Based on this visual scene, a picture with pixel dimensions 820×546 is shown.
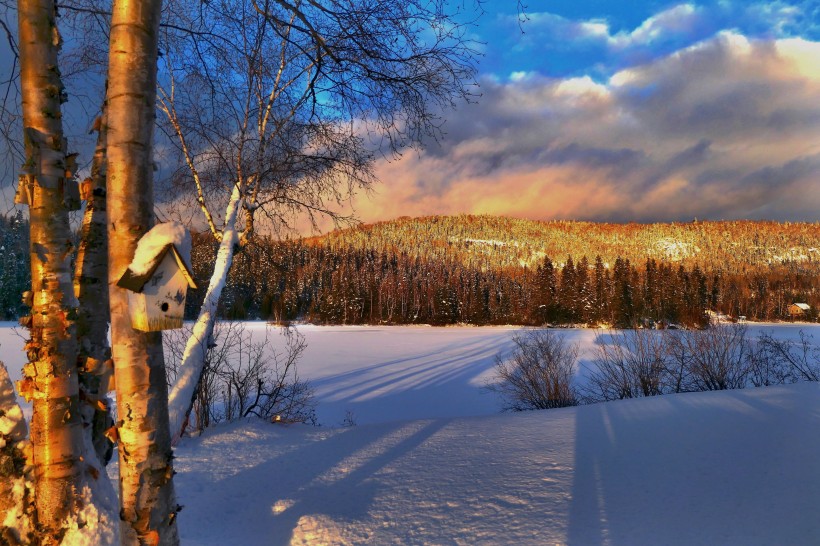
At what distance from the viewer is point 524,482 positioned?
13.1 feet

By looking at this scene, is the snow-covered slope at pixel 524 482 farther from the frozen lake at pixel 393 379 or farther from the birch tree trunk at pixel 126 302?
the frozen lake at pixel 393 379

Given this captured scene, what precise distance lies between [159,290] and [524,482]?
143 inches

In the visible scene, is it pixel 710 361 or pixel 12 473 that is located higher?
pixel 12 473

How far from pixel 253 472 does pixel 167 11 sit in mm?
4864

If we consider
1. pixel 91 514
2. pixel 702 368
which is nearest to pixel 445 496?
pixel 91 514

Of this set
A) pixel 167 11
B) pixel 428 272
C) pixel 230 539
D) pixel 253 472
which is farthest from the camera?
pixel 428 272

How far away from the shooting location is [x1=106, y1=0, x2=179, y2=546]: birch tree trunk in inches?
62.1

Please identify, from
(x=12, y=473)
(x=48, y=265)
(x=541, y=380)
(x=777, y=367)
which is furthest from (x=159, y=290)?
(x=777, y=367)

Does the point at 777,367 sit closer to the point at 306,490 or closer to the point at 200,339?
the point at 306,490

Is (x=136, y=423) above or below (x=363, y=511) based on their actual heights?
above

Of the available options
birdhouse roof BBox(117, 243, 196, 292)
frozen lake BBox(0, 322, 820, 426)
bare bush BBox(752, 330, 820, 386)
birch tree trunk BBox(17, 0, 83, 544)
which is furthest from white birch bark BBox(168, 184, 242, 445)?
bare bush BBox(752, 330, 820, 386)

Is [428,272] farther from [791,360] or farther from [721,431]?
[721,431]

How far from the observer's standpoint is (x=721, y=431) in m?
5.34

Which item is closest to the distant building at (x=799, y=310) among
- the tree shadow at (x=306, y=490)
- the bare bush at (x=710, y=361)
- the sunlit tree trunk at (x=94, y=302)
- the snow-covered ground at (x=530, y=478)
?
the bare bush at (x=710, y=361)
